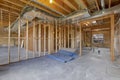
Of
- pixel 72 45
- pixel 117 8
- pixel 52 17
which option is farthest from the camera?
pixel 72 45

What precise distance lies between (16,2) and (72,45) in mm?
6056

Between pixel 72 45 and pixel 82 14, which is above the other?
pixel 82 14

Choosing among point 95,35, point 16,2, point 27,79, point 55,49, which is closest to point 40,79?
point 27,79

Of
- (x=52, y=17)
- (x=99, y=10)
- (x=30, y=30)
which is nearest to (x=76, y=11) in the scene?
(x=99, y=10)

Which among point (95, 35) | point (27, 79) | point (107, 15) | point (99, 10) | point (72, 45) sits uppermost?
point (99, 10)

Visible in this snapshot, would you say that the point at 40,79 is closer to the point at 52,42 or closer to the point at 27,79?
the point at 27,79

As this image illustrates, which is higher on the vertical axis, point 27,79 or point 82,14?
point 82,14

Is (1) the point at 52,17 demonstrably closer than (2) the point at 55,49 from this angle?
Yes

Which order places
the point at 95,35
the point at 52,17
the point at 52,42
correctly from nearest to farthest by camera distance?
the point at 52,17 → the point at 52,42 → the point at 95,35

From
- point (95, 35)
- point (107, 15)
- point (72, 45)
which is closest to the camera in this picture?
point (107, 15)

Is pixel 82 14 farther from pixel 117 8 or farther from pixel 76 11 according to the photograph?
pixel 117 8

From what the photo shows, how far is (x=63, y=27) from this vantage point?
23.9ft

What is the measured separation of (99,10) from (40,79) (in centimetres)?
413

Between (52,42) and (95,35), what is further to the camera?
(95,35)
